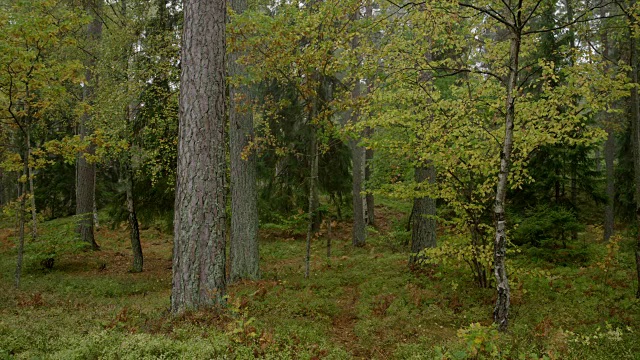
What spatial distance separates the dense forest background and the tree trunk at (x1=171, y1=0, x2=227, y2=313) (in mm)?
29

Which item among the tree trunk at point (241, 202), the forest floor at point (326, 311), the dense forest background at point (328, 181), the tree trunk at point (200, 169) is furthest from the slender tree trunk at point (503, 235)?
the tree trunk at point (241, 202)

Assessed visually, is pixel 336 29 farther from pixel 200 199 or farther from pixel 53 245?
pixel 53 245

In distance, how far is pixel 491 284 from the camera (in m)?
8.95

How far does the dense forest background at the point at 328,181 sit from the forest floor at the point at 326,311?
0.05 m

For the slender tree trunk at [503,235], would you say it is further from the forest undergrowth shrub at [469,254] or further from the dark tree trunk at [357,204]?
the dark tree trunk at [357,204]

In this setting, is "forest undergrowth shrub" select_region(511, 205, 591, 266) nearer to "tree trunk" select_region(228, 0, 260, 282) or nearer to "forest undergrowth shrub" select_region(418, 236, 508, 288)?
"forest undergrowth shrub" select_region(418, 236, 508, 288)

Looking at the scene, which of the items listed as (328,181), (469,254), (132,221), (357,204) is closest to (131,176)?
(132,221)

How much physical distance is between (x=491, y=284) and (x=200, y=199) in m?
6.75

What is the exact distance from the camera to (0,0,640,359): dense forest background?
5.75m

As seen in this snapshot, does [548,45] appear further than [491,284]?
Yes

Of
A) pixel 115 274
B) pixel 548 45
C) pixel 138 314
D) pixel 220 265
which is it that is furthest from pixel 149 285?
pixel 548 45

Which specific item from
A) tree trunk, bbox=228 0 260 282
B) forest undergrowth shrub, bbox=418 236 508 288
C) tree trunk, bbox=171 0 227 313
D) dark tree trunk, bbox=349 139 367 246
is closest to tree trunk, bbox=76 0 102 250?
tree trunk, bbox=228 0 260 282

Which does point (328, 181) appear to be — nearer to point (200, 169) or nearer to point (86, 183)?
point (86, 183)

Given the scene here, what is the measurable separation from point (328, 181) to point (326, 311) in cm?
913
